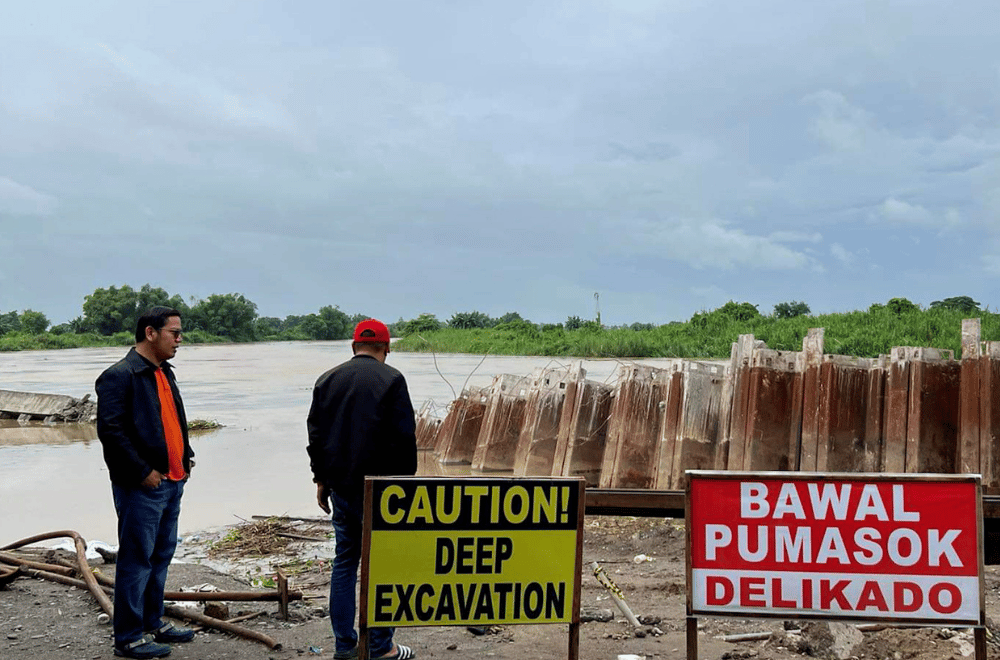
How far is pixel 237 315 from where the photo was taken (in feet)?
316

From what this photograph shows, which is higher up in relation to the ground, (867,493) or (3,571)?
(867,493)

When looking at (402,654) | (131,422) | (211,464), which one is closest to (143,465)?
(131,422)

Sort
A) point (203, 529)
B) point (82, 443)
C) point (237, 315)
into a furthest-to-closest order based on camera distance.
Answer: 1. point (237, 315)
2. point (82, 443)
3. point (203, 529)

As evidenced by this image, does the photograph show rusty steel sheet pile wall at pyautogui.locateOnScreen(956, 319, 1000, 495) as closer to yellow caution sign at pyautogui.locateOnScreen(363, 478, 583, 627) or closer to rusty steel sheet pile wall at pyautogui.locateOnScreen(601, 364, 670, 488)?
rusty steel sheet pile wall at pyautogui.locateOnScreen(601, 364, 670, 488)

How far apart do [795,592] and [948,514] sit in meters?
0.87

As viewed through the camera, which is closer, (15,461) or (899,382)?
(899,382)

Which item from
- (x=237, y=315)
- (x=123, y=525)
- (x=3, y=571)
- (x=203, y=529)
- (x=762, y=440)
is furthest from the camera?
(x=237, y=315)

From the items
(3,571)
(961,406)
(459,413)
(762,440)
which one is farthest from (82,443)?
(961,406)

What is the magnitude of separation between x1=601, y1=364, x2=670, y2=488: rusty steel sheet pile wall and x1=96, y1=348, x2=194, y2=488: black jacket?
555 cm

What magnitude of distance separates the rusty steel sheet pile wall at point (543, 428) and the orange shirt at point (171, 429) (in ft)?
18.5

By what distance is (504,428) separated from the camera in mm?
11625

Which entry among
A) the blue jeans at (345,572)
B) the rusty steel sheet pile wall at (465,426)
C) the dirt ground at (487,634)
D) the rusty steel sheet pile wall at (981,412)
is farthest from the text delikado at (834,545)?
the rusty steel sheet pile wall at (465,426)

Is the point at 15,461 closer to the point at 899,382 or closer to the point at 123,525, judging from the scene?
the point at 123,525

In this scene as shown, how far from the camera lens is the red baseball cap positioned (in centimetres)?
545
